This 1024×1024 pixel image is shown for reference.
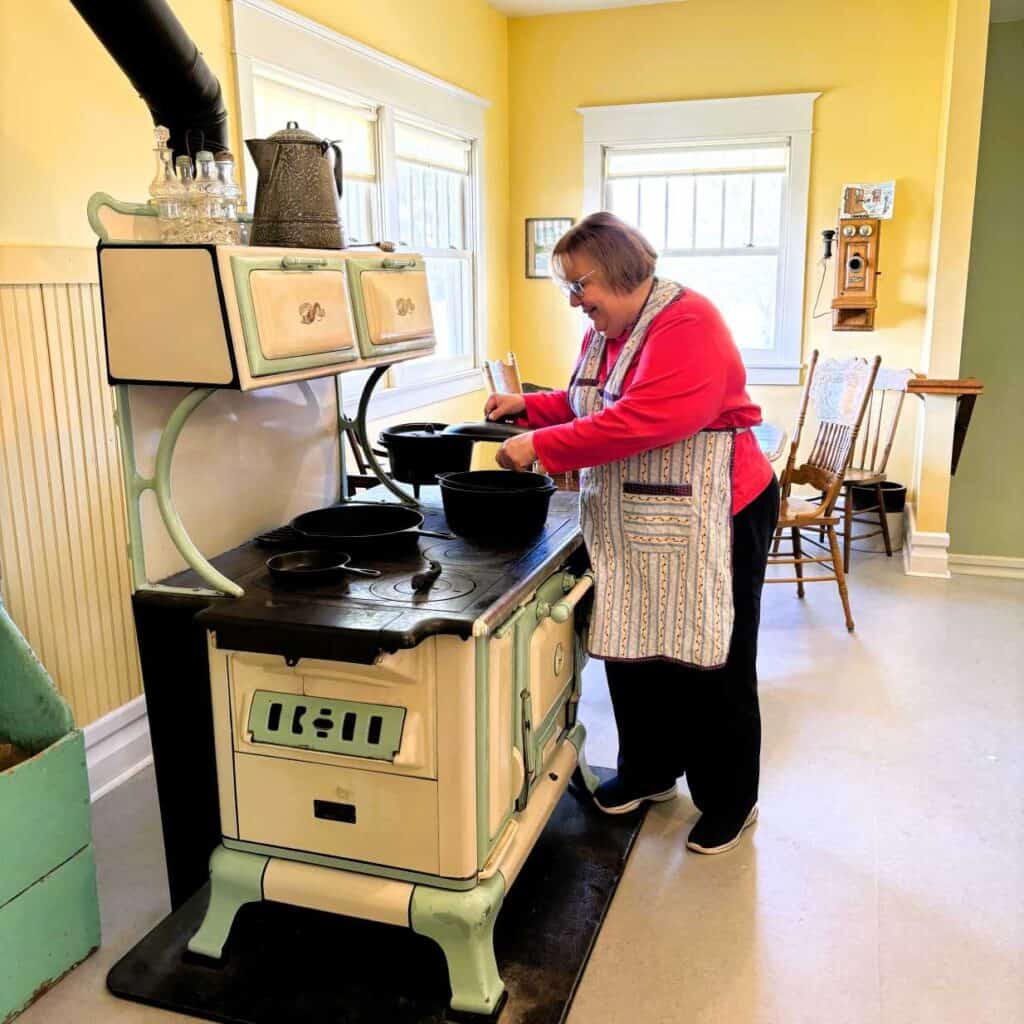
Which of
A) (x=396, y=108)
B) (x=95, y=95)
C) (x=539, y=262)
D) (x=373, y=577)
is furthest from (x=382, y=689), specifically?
(x=539, y=262)

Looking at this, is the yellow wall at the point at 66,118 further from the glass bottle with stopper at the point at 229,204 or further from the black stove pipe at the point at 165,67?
the glass bottle with stopper at the point at 229,204

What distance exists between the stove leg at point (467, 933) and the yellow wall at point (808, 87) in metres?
4.01

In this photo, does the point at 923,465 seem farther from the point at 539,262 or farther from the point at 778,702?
the point at 539,262

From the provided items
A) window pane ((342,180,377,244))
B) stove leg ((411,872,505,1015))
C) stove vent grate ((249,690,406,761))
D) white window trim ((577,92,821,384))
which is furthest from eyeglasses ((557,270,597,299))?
white window trim ((577,92,821,384))

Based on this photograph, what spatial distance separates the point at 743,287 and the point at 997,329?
1.27 m

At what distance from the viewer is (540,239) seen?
5562 mm

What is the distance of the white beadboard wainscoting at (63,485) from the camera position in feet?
7.48

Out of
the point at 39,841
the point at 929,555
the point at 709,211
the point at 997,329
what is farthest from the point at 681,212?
the point at 39,841

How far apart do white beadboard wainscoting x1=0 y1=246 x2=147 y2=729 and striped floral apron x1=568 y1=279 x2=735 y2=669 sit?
1.25 meters

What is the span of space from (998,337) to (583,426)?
3835 millimetres

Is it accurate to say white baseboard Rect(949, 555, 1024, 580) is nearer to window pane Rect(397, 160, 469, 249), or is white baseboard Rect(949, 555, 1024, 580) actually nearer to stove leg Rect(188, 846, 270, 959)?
window pane Rect(397, 160, 469, 249)

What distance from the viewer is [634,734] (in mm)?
2445

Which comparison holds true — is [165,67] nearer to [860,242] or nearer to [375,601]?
[375,601]

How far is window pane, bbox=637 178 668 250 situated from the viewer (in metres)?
5.37
